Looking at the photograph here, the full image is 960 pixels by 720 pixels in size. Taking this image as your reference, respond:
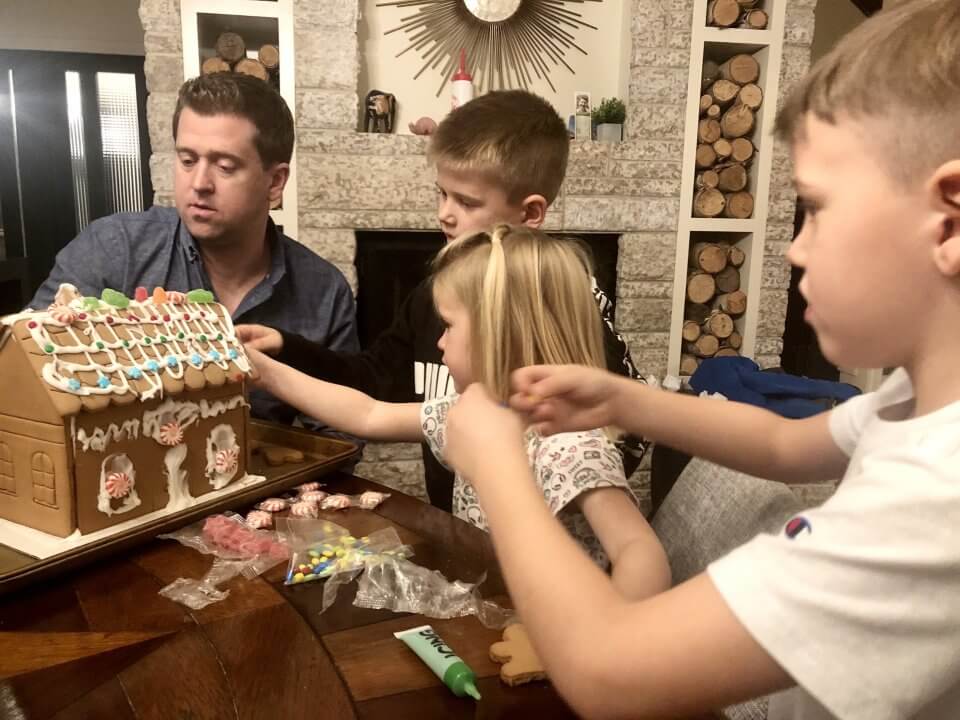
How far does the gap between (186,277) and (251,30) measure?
1438 mm

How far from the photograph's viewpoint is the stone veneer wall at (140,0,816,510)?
8.71 ft

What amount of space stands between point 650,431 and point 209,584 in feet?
1.73

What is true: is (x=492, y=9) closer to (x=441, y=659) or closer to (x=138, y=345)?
(x=138, y=345)

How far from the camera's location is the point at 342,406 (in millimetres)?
1372

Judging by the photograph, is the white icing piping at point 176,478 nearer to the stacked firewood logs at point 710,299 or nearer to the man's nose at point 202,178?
the man's nose at point 202,178

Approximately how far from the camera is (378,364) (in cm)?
174

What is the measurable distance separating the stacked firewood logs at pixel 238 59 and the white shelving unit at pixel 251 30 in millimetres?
46

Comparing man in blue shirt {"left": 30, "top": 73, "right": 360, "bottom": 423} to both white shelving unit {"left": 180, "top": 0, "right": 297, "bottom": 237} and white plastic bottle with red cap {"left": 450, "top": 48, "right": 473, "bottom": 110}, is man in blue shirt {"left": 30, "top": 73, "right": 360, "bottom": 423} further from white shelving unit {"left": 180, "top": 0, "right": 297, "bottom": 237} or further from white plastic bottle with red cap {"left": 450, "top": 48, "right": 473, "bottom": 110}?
white plastic bottle with red cap {"left": 450, "top": 48, "right": 473, "bottom": 110}

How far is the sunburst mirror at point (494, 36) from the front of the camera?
2.95 meters

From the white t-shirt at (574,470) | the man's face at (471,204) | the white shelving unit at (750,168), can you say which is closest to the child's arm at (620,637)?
the white t-shirt at (574,470)

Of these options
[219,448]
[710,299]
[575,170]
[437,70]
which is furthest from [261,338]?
[710,299]

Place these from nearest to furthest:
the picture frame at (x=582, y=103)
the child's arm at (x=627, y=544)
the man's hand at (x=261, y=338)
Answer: the child's arm at (x=627, y=544) → the man's hand at (x=261, y=338) → the picture frame at (x=582, y=103)

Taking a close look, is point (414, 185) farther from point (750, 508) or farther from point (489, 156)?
point (750, 508)

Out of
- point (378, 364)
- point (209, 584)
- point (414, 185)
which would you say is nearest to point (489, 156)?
point (378, 364)
